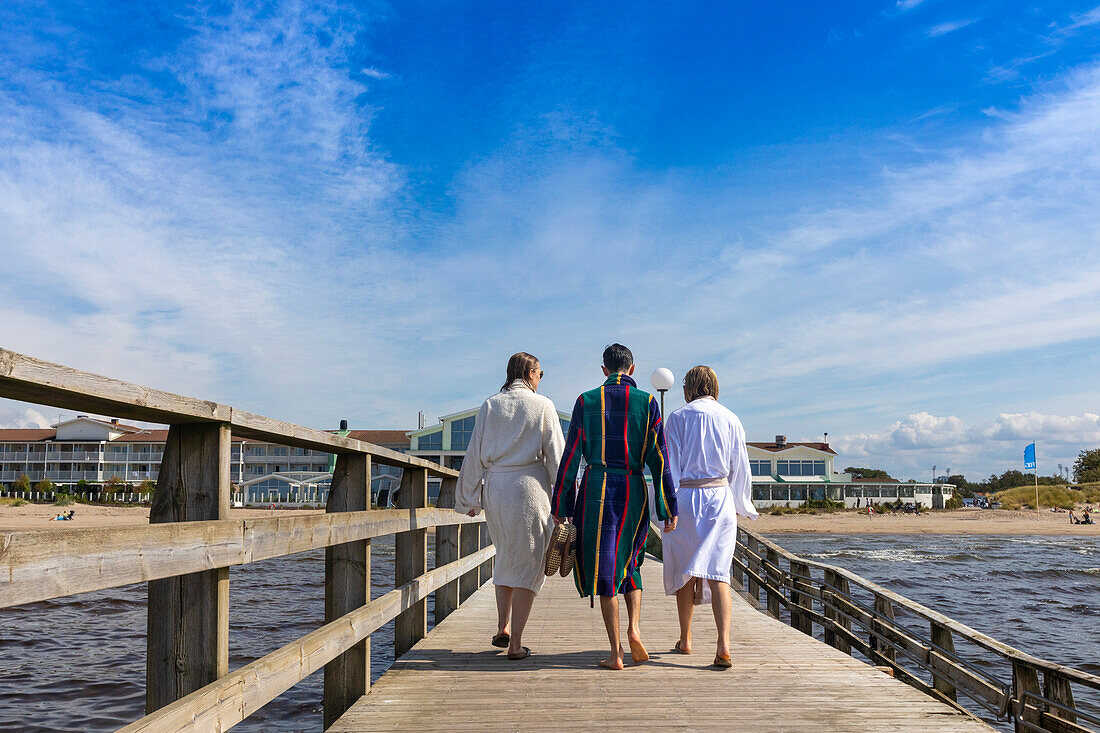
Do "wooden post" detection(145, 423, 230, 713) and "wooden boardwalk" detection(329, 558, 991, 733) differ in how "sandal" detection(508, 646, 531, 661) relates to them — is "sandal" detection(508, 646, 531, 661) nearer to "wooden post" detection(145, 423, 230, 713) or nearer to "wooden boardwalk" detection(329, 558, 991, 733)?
"wooden boardwalk" detection(329, 558, 991, 733)

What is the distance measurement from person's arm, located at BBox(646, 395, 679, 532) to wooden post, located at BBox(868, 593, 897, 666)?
1853 mm

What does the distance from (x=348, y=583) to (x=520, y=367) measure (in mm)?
1662

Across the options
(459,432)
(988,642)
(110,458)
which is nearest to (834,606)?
(988,642)

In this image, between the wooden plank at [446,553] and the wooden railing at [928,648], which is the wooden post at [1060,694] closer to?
the wooden railing at [928,648]

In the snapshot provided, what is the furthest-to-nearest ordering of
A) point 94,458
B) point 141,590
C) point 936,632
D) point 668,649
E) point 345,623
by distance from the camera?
point 94,458 → point 141,590 → point 668,649 → point 936,632 → point 345,623

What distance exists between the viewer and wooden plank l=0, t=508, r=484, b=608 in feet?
5.08

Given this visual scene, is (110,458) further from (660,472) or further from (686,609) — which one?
(660,472)

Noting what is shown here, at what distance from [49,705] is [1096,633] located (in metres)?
15.0

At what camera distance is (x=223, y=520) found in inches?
93.6

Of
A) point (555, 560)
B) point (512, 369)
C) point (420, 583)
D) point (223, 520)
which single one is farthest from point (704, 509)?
point (223, 520)

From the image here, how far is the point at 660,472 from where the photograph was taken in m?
4.73

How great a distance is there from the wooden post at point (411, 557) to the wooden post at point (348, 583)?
37.9 inches

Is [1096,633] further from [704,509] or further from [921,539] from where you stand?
[921,539]

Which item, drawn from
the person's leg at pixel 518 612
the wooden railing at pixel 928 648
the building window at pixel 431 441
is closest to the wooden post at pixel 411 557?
the person's leg at pixel 518 612
